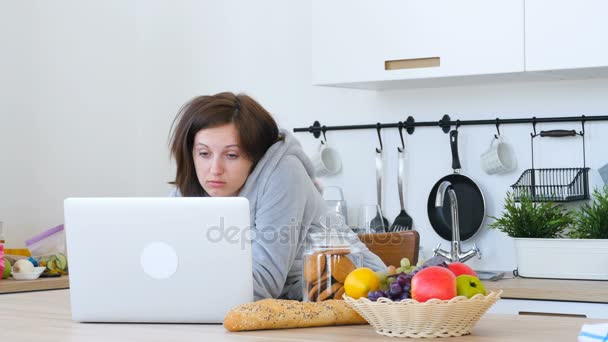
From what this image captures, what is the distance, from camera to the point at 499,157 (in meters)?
3.42

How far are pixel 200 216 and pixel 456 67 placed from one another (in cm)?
171

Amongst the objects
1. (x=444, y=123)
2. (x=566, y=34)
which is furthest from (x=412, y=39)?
(x=566, y=34)

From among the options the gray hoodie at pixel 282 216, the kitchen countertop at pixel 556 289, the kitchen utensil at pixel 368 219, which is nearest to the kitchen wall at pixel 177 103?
the kitchen utensil at pixel 368 219

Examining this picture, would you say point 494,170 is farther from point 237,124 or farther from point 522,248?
point 237,124

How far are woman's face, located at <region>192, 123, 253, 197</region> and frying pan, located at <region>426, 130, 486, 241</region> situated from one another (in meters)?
1.39

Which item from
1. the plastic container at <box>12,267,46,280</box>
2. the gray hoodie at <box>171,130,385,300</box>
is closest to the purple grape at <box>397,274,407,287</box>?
the gray hoodie at <box>171,130,385,300</box>

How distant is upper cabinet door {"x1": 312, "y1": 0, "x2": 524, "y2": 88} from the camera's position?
3.14 meters

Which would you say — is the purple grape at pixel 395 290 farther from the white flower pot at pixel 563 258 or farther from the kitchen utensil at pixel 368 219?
the kitchen utensil at pixel 368 219

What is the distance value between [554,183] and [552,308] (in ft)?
2.07

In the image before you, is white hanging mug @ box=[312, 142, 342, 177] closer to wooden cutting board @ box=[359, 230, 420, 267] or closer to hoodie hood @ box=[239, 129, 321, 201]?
wooden cutting board @ box=[359, 230, 420, 267]

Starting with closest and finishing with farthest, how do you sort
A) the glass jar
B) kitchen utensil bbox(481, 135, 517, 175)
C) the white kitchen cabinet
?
the glass jar < the white kitchen cabinet < kitchen utensil bbox(481, 135, 517, 175)

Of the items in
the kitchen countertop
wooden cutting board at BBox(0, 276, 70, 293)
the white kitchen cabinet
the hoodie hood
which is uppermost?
the hoodie hood

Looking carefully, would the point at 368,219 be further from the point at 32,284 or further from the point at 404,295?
the point at 404,295

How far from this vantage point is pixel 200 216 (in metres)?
1.75
